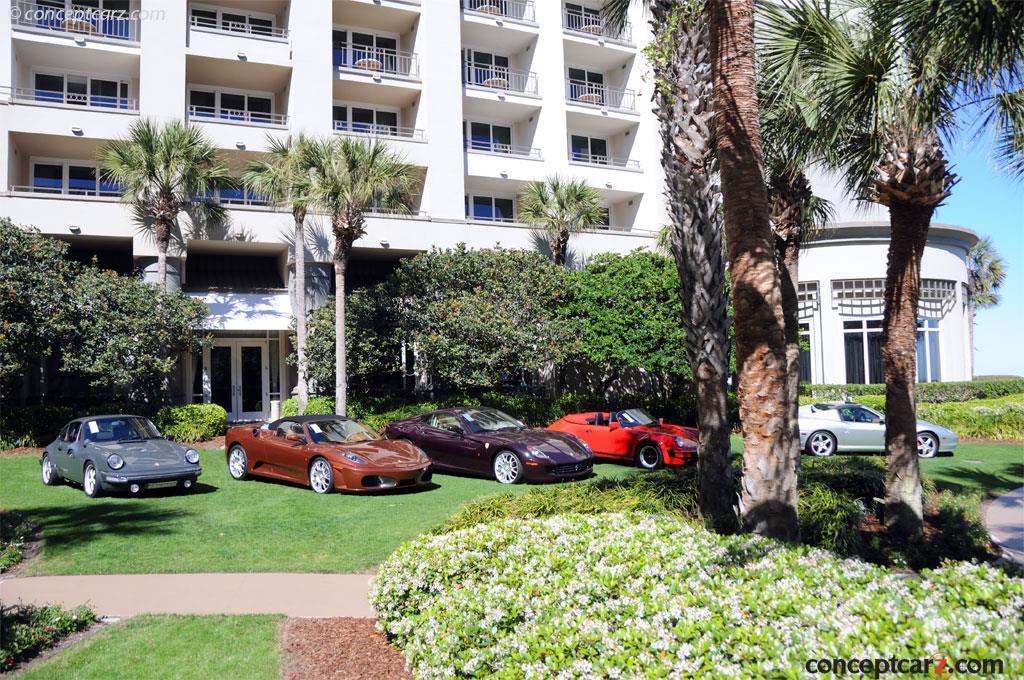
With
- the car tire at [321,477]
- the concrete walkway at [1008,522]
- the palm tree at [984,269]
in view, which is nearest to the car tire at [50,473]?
the car tire at [321,477]

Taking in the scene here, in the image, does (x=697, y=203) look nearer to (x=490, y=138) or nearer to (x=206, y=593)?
(x=206, y=593)

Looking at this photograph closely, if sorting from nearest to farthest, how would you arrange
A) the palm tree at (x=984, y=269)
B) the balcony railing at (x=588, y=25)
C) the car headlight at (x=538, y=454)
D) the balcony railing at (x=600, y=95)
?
the car headlight at (x=538, y=454) < the balcony railing at (x=588, y=25) < the balcony railing at (x=600, y=95) < the palm tree at (x=984, y=269)

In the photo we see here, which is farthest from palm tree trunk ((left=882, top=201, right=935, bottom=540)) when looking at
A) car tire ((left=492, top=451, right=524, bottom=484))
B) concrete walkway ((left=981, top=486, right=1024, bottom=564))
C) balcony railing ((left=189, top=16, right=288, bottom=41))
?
balcony railing ((left=189, top=16, right=288, bottom=41))

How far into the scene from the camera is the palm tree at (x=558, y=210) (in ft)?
81.1

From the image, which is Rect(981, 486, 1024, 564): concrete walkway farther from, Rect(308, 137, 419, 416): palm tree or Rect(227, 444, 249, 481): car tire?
Rect(308, 137, 419, 416): palm tree

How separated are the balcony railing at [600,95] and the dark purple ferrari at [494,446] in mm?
19628

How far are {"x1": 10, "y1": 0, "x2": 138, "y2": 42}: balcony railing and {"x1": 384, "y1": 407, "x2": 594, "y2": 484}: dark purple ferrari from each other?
1764 cm

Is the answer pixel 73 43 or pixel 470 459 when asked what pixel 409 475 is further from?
pixel 73 43

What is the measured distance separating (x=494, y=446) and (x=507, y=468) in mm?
485

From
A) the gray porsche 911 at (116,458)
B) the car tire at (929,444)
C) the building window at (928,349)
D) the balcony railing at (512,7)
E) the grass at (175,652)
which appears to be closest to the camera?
the grass at (175,652)

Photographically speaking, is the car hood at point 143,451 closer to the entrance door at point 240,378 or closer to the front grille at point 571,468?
the front grille at point 571,468

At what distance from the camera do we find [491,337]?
64.8 ft

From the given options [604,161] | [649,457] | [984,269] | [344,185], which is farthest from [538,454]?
[984,269]

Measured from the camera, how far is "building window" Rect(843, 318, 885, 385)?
30719 millimetres
